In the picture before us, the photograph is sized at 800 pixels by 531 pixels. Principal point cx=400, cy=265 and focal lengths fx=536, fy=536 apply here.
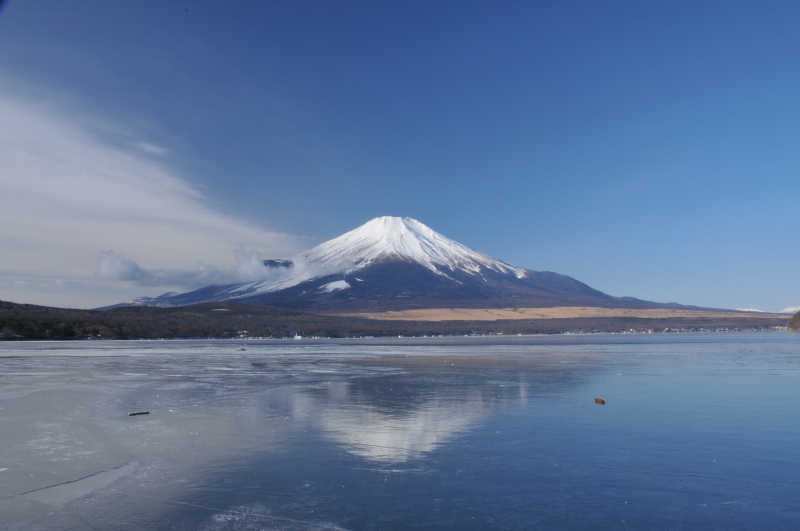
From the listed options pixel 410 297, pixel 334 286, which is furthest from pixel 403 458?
pixel 334 286

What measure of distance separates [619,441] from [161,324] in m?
86.1

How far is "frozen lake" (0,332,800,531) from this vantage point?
5.68 metres

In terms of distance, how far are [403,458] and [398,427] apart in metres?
2.19

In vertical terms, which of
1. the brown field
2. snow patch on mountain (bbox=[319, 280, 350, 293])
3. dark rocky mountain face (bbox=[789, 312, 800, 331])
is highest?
snow patch on mountain (bbox=[319, 280, 350, 293])

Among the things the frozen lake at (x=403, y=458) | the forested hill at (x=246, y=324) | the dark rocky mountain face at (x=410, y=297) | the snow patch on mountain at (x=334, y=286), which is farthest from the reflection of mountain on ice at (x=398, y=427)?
the snow patch on mountain at (x=334, y=286)

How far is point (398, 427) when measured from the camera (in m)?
10.1

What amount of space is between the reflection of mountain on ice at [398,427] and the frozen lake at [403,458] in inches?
2.3

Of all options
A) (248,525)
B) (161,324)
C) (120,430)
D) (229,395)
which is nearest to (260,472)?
(248,525)

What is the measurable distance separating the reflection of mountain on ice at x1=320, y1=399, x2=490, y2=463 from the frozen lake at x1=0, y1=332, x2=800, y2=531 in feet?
0.19

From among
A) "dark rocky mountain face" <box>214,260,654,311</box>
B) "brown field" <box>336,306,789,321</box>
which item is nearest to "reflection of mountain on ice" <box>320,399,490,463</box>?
"brown field" <box>336,306,789,321</box>

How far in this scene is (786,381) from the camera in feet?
55.7

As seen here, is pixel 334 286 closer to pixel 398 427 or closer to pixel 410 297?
pixel 410 297

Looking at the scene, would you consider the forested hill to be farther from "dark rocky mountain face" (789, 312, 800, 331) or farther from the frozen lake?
the frozen lake

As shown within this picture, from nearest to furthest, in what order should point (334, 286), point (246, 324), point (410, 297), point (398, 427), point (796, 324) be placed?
point (398, 427) → point (796, 324) → point (246, 324) → point (410, 297) → point (334, 286)
